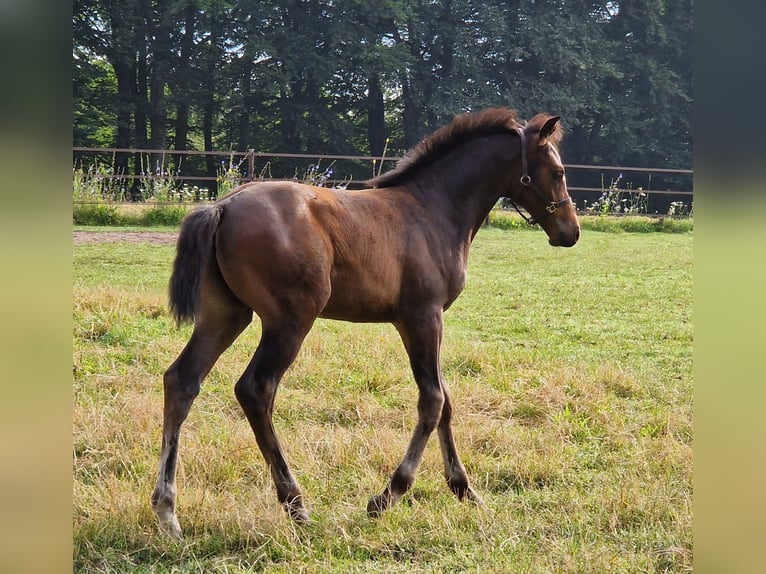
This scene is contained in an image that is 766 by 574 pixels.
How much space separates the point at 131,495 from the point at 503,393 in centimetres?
274

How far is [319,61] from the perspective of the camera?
2619 centimetres

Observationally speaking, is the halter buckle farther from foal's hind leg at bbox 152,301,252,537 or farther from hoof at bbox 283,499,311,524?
hoof at bbox 283,499,311,524

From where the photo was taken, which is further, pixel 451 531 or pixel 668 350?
pixel 668 350

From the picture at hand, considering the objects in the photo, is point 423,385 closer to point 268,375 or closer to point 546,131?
point 268,375

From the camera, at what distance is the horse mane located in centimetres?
407

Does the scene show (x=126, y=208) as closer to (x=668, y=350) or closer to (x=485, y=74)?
(x=668, y=350)

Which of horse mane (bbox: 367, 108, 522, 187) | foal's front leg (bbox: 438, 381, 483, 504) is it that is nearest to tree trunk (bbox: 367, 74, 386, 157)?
horse mane (bbox: 367, 108, 522, 187)

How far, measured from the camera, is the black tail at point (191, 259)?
3221 millimetres

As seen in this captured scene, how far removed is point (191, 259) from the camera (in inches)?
127

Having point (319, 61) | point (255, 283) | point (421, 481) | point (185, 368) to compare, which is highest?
point (319, 61)

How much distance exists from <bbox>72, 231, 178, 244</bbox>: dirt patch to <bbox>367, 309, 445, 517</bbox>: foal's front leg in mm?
8599

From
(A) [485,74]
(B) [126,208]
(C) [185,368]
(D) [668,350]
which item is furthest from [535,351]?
(A) [485,74]
